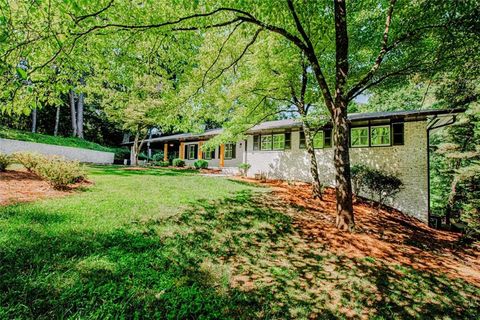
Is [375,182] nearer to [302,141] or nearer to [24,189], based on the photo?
[302,141]

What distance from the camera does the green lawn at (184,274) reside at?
2.97 meters

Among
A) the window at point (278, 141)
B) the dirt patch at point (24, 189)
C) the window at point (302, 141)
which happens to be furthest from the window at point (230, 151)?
the dirt patch at point (24, 189)

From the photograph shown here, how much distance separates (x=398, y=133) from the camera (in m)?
11.1

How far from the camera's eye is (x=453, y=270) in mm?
5090

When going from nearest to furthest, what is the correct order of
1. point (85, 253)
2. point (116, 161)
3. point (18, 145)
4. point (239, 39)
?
point (85, 253) → point (239, 39) → point (18, 145) → point (116, 161)

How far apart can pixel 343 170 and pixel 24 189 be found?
10.0m

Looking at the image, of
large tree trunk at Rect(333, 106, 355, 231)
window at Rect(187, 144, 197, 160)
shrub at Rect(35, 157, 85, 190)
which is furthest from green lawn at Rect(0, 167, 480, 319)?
window at Rect(187, 144, 197, 160)

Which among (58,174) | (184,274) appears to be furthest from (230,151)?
(184,274)

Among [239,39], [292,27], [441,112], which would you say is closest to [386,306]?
[292,27]

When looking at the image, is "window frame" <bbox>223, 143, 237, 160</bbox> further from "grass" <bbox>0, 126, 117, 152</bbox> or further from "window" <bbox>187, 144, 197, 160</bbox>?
"grass" <bbox>0, 126, 117, 152</bbox>

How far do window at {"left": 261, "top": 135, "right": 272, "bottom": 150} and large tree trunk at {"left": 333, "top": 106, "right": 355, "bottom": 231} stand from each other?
9961 millimetres

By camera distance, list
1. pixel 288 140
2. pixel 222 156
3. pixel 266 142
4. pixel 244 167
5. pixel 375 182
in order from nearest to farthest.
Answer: pixel 375 182, pixel 288 140, pixel 266 142, pixel 244 167, pixel 222 156

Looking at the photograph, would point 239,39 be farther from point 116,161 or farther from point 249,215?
point 116,161

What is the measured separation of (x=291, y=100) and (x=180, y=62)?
6.14 meters
